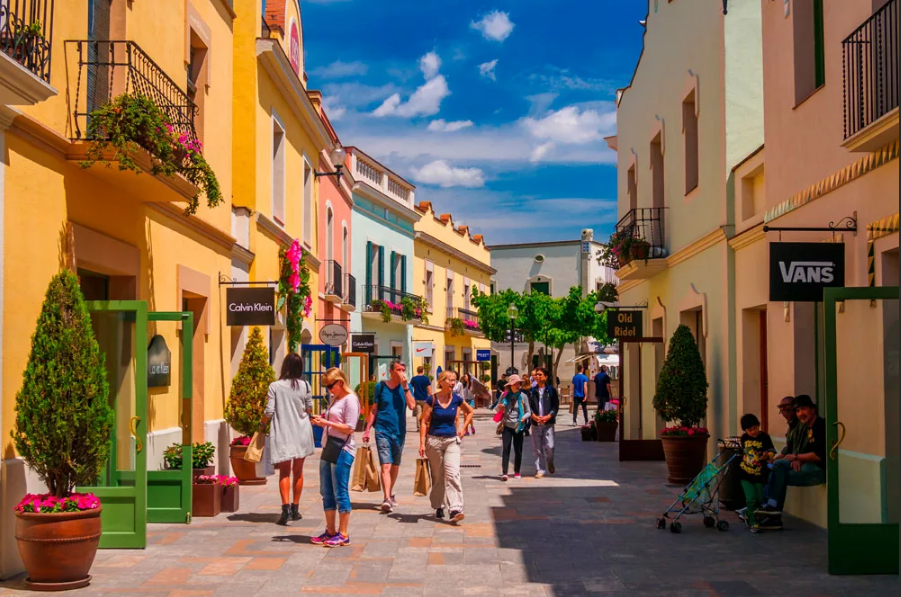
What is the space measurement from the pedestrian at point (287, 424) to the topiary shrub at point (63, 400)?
7.72ft

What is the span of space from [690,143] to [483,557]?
10.0m

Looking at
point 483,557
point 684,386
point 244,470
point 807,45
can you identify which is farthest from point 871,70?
point 244,470

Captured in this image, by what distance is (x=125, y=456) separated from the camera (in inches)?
425

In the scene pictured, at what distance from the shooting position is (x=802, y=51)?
11820 millimetres

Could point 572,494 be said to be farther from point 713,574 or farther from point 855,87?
point 855,87

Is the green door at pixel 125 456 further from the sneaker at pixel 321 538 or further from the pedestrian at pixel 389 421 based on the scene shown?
the pedestrian at pixel 389 421

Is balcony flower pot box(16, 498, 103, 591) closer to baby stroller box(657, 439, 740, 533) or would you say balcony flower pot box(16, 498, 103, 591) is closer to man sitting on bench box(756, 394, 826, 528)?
baby stroller box(657, 439, 740, 533)

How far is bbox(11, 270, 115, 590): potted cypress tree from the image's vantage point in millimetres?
7918

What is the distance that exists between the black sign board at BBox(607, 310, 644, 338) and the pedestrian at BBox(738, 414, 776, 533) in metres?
7.29

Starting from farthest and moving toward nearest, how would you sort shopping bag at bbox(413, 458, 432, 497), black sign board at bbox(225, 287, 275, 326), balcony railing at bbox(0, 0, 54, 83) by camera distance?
black sign board at bbox(225, 287, 275, 326) < shopping bag at bbox(413, 458, 432, 497) < balcony railing at bbox(0, 0, 54, 83)

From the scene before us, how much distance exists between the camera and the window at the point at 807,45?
38.3 ft

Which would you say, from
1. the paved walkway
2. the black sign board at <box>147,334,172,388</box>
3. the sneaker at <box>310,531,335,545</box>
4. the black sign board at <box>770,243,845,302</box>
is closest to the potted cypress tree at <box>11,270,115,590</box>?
the paved walkway

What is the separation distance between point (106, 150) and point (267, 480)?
754 cm

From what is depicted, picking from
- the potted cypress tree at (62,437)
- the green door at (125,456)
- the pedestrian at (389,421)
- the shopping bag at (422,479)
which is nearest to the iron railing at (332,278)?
the pedestrian at (389,421)
